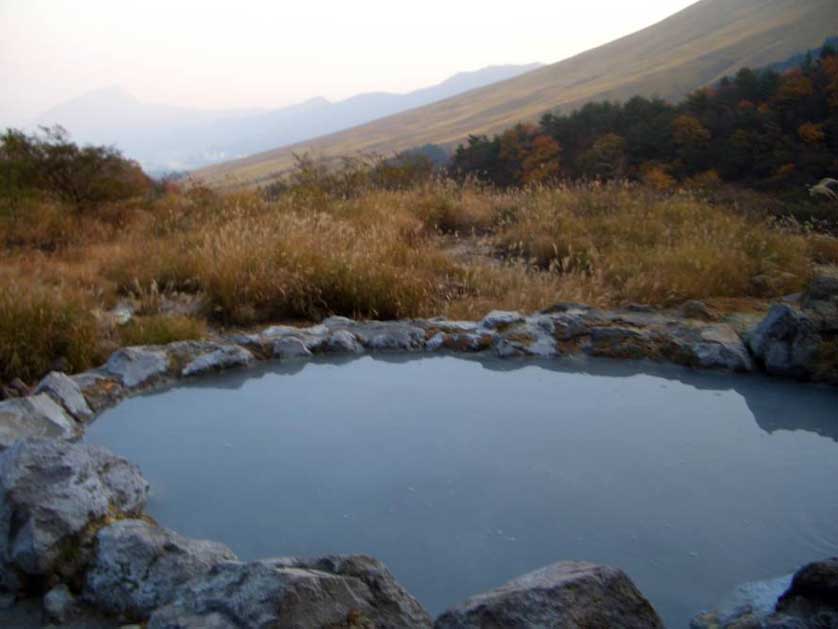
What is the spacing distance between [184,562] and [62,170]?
9.36 metres

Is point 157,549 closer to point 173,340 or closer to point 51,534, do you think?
point 51,534

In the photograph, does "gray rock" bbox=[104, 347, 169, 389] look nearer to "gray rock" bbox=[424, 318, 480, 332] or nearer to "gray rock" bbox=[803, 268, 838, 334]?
"gray rock" bbox=[424, 318, 480, 332]

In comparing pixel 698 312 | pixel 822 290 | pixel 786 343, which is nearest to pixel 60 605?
pixel 786 343

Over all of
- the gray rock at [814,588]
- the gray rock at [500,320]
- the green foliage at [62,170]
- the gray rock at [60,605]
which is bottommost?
the gray rock at [500,320]

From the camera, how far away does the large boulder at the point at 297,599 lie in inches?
57.5

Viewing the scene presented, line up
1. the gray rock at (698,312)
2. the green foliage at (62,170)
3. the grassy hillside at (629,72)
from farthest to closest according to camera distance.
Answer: the grassy hillside at (629,72) → the green foliage at (62,170) → the gray rock at (698,312)

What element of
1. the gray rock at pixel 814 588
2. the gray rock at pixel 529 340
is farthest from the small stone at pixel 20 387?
the gray rock at pixel 814 588

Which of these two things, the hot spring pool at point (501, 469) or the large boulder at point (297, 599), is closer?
the large boulder at point (297, 599)

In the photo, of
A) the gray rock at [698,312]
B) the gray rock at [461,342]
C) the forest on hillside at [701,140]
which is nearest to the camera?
the gray rock at [461,342]

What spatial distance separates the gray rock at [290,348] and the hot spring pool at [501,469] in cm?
22

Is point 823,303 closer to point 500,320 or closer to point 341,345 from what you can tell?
point 500,320

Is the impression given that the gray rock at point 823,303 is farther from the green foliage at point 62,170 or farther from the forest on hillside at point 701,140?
the green foliage at point 62,170

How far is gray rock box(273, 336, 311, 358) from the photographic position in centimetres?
386

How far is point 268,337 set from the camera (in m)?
3.96
